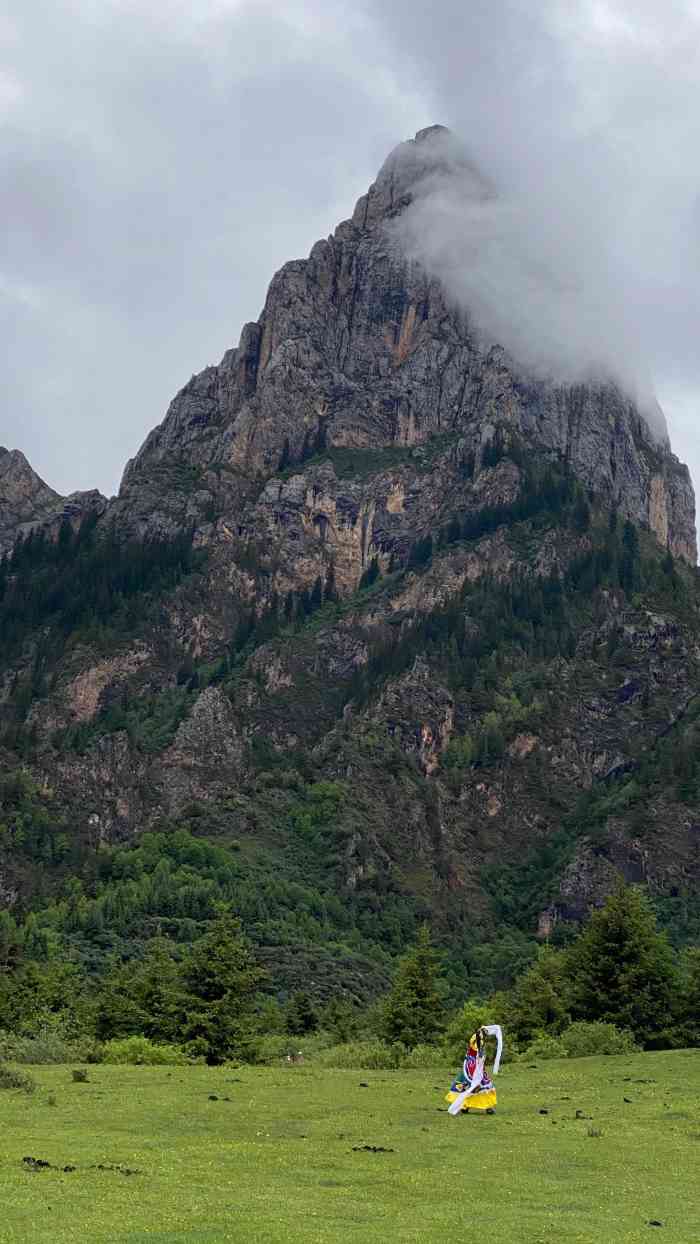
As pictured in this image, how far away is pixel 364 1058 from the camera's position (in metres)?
78.6

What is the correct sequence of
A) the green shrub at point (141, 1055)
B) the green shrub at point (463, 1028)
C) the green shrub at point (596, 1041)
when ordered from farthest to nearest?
the green shrub at point (463, 1028)
the green shrub at point (141, 1055)
the green shrub at point (596, 1041)

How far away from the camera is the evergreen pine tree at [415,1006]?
9456cm

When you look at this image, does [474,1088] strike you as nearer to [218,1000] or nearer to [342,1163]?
[342,1163]

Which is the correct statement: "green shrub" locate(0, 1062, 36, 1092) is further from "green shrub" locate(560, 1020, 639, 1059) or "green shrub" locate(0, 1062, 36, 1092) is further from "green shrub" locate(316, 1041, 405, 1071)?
"green shrub" locate(560, 1020, 639, 1059)

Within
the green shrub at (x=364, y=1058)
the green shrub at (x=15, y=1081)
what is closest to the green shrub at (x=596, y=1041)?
the green shrub at (x=364, y=1058)

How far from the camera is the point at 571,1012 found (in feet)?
291

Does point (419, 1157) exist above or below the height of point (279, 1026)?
above

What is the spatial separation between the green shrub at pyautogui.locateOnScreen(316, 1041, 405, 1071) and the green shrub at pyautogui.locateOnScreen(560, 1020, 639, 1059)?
10.8m

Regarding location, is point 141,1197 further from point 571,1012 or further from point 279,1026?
point 279,1026

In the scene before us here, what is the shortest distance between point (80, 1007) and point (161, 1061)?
96.2 ft

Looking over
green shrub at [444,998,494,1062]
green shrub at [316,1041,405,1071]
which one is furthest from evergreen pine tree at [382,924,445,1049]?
green shrub at [316,1041,405,1071]

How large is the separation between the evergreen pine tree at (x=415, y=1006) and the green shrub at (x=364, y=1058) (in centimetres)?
606

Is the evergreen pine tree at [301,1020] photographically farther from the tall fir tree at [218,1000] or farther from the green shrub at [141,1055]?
the green shrub at [141,1055]

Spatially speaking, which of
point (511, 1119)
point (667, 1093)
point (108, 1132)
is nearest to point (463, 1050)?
point (667, 1093)
